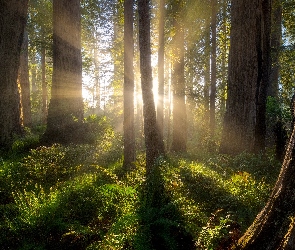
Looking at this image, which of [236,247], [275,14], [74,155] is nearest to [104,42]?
[275,14]

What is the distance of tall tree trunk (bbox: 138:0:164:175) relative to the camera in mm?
6781

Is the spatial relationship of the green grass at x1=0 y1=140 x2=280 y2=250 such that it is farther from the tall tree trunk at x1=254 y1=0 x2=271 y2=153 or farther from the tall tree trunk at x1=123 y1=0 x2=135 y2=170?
the tall tree trunk at x1=123 y1=0 x2=135 y2=170

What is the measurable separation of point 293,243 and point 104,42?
1252 inches

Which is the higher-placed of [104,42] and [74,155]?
[104,42]

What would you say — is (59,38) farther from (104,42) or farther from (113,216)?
(104,42)

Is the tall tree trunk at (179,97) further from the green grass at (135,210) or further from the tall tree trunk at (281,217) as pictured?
the tall tree trunk at (281,217)

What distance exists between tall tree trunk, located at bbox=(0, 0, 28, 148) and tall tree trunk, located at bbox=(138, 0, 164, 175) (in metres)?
5.58

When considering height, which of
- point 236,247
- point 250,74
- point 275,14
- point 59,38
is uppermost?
point 275,14

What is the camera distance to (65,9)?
10.4 metres

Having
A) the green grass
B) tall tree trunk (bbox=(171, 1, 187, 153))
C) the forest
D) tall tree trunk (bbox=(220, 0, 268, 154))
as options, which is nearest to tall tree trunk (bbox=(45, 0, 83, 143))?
the forest

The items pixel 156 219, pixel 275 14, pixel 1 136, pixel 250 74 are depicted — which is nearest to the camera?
pixel 156 219

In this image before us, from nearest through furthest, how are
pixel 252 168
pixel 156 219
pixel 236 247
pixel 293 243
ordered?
pixel 293 243 < pixel 236 247 < pixel 156 219 < pixel 252 168

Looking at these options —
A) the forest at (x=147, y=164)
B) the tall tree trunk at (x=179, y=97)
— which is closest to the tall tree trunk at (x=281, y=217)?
the forest at (x=147, y=164)

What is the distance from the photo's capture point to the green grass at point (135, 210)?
3504 mm
